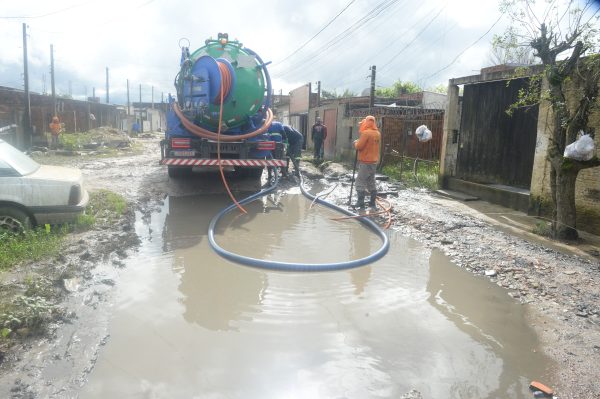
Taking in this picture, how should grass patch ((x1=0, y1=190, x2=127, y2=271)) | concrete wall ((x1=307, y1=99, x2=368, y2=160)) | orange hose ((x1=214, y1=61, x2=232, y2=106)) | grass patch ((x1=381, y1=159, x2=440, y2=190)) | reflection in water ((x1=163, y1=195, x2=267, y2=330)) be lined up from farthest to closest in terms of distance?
concrete wall ((x1=307, y1=99, x2=368, y2=160)) < grass patch ((x1=381, y1=159, x2=440, y2=190)) < orange hose ((x1=214, y1=61, x2=232, y2=106)) < grass patch ((x1=0, y1=190, x2=127, y2=271)) < reflection in water ((x1=163, y1=195, x2=267, y2=330))

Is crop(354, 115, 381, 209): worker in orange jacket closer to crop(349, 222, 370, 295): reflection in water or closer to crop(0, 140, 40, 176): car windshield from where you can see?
crop(349, 222, 370, 295): reflection in water

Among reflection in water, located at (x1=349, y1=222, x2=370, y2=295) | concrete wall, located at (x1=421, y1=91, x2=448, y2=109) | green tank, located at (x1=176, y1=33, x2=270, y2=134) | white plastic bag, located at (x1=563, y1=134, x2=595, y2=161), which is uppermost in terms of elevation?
concrete wall, located at (x1=421, y1=91, x2=448, y2=109)

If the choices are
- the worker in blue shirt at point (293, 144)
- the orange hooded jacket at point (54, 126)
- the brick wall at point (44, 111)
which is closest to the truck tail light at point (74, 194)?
the worker in blue shirt at point (293, 144)

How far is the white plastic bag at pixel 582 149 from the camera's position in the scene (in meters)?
Answer: 5.64

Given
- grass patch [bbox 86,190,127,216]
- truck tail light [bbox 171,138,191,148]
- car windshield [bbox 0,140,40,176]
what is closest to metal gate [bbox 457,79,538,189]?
truck tail light [bbox 171,138,191,148]

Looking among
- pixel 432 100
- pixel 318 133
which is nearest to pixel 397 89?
pixel 432 100

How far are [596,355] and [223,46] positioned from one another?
26.4ft

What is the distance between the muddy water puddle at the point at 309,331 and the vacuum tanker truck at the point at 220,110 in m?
3.40

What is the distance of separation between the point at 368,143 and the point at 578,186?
11.7ft

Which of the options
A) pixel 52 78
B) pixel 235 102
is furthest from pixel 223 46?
pixel 52 78

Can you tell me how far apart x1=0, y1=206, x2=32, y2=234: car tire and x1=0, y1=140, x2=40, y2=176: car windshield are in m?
0.47

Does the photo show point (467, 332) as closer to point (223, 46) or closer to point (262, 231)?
point (262, 231)

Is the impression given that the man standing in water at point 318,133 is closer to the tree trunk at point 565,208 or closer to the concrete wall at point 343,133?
the concrete wall at point 343,133

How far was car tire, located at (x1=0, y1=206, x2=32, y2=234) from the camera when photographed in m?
5.21
